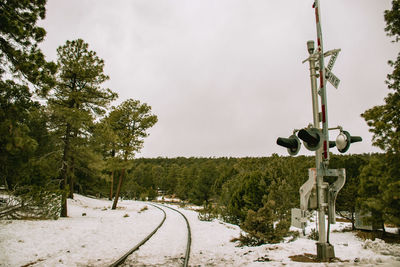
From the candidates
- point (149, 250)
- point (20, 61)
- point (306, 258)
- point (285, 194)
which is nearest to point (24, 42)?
point (20, 61)

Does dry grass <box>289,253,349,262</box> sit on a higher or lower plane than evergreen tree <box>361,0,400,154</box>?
lower

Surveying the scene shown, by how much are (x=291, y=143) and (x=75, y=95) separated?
1556cm

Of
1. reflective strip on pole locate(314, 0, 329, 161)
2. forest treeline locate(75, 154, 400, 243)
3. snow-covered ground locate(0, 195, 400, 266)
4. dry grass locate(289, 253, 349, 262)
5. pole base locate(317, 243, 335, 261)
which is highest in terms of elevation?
reflective strip on pole locate(314, 0, 329, 161)

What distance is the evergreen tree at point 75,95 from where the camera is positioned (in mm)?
16344

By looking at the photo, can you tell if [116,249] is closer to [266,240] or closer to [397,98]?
[266,240]

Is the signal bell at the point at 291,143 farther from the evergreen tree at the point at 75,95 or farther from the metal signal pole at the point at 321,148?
the evergreen tree at the point at 75,95

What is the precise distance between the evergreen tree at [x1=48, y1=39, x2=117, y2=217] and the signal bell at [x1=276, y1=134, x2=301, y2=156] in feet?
46.3

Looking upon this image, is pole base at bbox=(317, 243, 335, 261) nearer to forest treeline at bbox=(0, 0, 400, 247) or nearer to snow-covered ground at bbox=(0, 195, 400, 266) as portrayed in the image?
snow-covered ground at bbox=(0, 195, 400, 266)

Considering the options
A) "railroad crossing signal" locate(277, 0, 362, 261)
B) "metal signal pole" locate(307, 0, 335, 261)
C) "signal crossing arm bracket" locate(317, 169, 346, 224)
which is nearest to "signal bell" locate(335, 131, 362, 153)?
"railroad crossing signal" locate(277, 0, 362, 261)

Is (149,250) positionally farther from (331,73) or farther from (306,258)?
(331,73)

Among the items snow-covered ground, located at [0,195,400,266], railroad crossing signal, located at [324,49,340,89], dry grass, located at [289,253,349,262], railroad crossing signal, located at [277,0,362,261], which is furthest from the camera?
snow-covered ground, located at [0,195,400,266]

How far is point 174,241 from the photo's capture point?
10023mm

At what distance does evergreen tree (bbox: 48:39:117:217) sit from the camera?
16344mm

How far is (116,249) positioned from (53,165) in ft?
36.1
